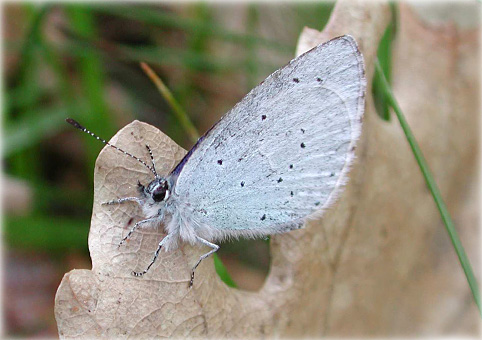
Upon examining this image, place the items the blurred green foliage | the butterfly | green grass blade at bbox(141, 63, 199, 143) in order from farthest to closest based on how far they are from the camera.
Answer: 1. the blurred green foliage
2. green grass blade at bbox(141, 63, 199, 143)
3. the butterfly

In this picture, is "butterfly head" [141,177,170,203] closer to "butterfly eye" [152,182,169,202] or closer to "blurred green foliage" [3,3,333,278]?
"butterfly eye" [152,182,169,202]

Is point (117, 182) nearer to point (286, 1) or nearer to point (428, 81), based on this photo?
point (428, 81)

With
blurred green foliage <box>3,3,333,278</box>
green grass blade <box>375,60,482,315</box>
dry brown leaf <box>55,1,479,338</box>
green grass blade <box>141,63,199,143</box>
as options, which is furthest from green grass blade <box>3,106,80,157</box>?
green grass blade <box>375,60,482,315</box>

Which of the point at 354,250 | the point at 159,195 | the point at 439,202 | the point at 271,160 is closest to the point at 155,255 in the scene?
the point at 159,195

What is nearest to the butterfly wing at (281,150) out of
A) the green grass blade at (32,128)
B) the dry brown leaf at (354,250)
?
the dry brown leaf at (354,250)

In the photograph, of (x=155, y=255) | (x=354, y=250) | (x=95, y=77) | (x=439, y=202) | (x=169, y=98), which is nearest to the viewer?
(x=155, y=255)

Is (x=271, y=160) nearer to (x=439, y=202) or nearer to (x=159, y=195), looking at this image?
(x=159, y=195)
